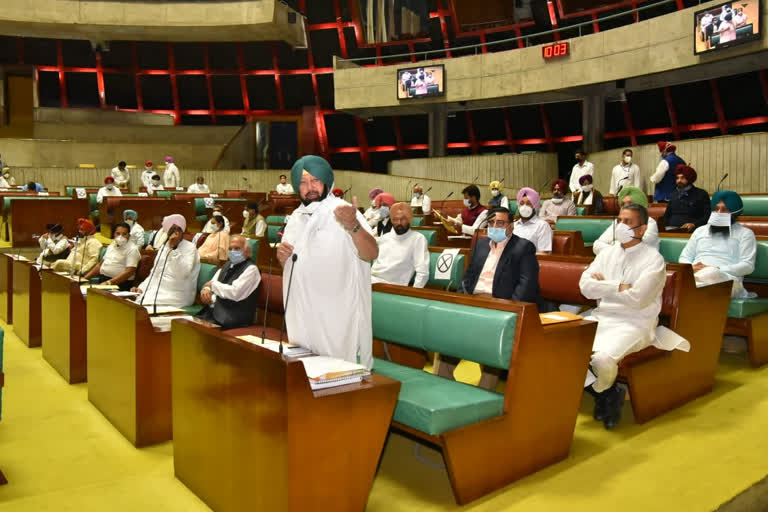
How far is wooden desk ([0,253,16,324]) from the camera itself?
6980 millimetres

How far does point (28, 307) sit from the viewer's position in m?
6.03

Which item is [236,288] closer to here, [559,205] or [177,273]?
[177,273]

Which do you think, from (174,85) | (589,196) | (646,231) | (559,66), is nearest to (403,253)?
(646,231)

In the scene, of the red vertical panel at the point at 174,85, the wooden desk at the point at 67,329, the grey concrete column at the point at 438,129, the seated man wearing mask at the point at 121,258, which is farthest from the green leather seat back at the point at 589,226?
the red vertical panel at the point at 174,85

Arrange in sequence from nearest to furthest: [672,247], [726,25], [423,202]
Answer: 1. [672,247]
2. [726,25]
3. [423,202]

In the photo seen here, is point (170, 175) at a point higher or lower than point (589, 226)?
higher

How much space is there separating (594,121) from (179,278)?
12.1m

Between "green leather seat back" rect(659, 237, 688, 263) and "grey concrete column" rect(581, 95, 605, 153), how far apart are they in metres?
10.2

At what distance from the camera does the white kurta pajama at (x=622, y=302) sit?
3.50 m

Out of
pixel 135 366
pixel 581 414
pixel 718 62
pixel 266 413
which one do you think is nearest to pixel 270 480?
pixel 266 413

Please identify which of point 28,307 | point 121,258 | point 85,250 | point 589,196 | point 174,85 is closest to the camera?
point 28,307

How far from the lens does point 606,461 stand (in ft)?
10.2

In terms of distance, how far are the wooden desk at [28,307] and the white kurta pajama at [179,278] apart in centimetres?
139

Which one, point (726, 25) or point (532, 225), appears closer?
point (532, 225)
